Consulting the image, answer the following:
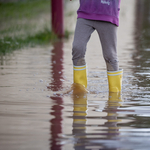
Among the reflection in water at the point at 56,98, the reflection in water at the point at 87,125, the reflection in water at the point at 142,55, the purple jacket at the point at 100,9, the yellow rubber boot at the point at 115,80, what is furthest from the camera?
the reflection in water at the point at 142,55

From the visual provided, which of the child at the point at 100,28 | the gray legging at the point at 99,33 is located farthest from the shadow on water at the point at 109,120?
the gray legging at the point at 99,33

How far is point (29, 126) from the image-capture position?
323 cm

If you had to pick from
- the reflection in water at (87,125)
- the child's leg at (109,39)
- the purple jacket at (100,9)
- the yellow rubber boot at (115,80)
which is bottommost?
the reflection in water at (87,125)

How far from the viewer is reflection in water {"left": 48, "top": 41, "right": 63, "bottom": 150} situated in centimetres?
301

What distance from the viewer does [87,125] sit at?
327 cm

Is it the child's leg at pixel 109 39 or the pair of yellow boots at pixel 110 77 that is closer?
the child's leg at pixel 109 39

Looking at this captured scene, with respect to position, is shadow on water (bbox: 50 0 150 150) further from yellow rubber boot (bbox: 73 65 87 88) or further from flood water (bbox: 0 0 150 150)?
yellow rubber boot (bbox: 73 65 87 88)

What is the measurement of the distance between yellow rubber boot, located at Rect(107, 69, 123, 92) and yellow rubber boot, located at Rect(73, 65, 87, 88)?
11.5 inches

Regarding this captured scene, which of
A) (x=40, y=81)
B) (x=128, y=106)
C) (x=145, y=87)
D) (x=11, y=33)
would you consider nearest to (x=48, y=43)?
(x=11, y=33)

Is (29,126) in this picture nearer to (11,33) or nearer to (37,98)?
(37,98)

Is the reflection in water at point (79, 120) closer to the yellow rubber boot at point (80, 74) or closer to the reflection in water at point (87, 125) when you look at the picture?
the reflection in water at point (87, 125)

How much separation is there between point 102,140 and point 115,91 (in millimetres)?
1594

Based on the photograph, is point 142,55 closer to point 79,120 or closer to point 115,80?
point 115,80

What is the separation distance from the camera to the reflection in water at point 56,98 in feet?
9.86
